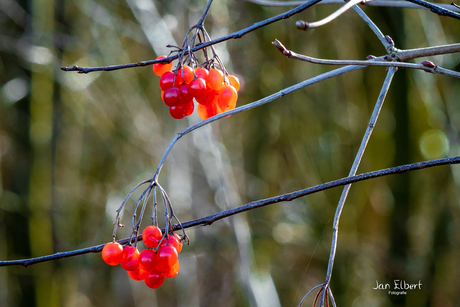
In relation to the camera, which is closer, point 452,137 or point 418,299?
point 452,137

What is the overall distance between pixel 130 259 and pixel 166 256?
7 centimetres

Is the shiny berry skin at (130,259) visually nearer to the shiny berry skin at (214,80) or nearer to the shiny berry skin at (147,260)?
the shiny berry skin at (147,260)

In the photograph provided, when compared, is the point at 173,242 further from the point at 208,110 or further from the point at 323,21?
the point at 323,21

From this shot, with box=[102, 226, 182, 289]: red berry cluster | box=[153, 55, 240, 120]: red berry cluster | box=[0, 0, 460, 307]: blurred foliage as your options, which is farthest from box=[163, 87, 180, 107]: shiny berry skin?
box=[0, 0, 460, 307]: blurred foliage

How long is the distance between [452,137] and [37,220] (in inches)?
82.6

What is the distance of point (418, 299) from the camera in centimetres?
162

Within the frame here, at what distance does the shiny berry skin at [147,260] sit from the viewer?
0.53 metres

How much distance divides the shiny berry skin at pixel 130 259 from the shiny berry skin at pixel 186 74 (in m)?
0.32

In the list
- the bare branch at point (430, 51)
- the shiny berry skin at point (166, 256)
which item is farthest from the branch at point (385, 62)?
the shiny berry skin at point (166, 256)

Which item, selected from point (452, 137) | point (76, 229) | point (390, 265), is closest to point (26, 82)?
point (76, 229)

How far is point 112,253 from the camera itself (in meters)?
0.52

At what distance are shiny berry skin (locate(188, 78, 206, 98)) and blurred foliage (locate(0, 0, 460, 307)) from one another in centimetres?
99

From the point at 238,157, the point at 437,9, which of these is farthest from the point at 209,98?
the point at 238,157

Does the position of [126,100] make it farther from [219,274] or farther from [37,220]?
[219,274]
